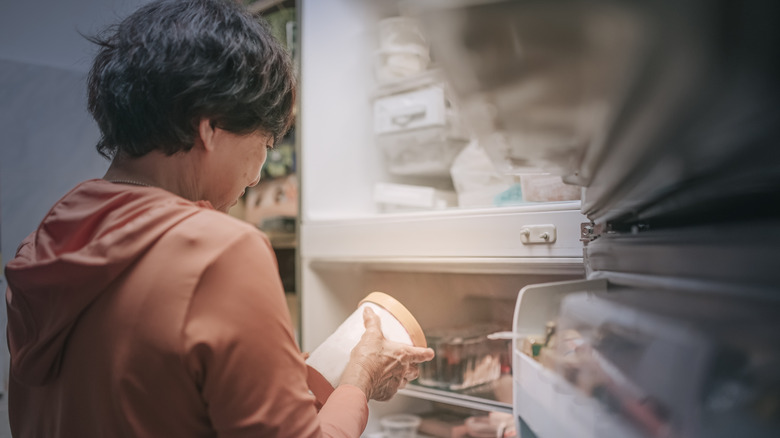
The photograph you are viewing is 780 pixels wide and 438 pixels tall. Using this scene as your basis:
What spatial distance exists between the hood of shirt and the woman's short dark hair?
0.30ft

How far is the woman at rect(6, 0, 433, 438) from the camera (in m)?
0.62

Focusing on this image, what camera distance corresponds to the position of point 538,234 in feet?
4.01

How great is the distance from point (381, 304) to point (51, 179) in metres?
0.93

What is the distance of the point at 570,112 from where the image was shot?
0.44m

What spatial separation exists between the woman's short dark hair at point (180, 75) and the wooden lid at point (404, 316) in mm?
400

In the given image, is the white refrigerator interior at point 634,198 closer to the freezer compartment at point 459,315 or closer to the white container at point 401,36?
the freezer compartment at point 459,315

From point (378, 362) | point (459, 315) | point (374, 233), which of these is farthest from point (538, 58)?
point (459, 315)

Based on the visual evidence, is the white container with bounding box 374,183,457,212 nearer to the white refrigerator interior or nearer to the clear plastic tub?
the clear plastic tub

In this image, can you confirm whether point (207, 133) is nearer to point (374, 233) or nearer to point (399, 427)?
point (374, 233)

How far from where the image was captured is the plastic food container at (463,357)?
1512 mm

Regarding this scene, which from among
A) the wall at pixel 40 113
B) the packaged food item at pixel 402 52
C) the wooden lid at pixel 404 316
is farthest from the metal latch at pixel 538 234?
the wall at pixel 40 113

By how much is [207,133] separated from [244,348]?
30 centimetres

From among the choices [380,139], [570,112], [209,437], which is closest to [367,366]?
[209,437]

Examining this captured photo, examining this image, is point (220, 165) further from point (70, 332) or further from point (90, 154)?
point (90, 154)
